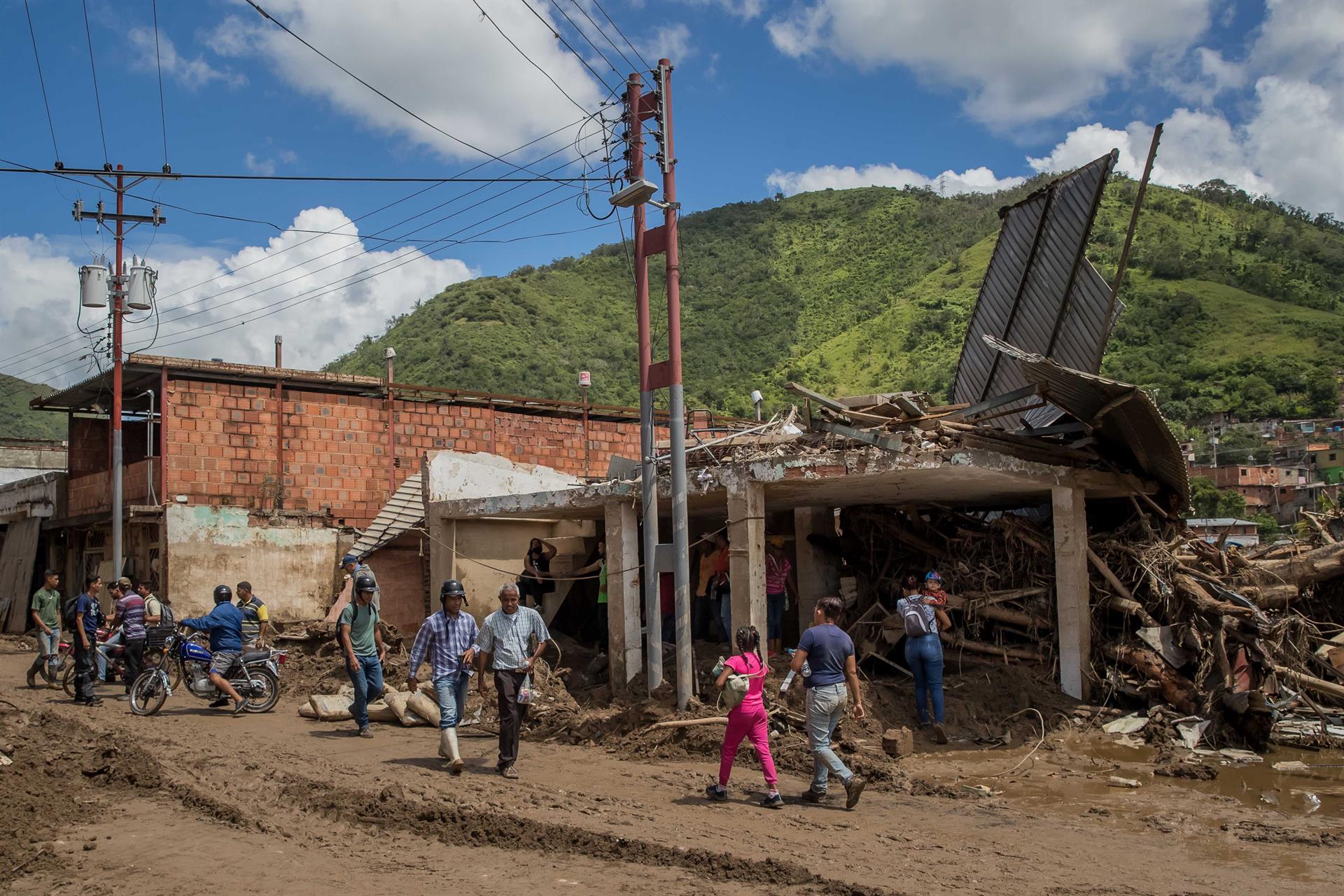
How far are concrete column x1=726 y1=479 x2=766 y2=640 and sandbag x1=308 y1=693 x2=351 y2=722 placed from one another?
477 centimetres

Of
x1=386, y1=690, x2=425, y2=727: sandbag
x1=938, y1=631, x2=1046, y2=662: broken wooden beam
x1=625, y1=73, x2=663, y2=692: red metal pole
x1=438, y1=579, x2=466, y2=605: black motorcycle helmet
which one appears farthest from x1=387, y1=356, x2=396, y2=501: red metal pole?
x1=938, y1=631, x2=1046, y2=662: broken wooden beam

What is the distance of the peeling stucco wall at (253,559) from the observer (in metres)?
18.2

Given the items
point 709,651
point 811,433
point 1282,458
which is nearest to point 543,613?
point 709,651

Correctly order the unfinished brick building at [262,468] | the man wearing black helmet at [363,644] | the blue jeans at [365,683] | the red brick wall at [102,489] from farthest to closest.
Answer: the red brick wall at [102,489], the unfinished brick building at [262,468], the blue jeans at [365,683], the man wearing black helmet at [363,644]

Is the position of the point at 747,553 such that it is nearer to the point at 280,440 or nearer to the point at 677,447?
the point at 677,447

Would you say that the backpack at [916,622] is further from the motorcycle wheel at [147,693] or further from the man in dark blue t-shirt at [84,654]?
the man in dark blue t-shirt at [84,654]

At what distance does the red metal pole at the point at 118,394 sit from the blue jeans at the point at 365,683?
984 cm

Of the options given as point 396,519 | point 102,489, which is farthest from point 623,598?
point 102,489

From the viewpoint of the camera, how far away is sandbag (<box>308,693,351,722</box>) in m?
12.0

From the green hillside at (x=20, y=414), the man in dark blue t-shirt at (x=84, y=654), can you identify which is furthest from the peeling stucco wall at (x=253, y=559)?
the green hillside at (x=20, y=414)

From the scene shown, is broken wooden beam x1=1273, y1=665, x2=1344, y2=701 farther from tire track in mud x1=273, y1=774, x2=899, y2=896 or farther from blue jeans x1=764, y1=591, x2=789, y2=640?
tire track in mud x1=273, y1=774, x2=899, y2=896

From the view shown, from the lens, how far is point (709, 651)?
41.1 ft

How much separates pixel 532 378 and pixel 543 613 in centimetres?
3552

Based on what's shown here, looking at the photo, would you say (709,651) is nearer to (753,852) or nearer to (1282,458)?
(753,852)
